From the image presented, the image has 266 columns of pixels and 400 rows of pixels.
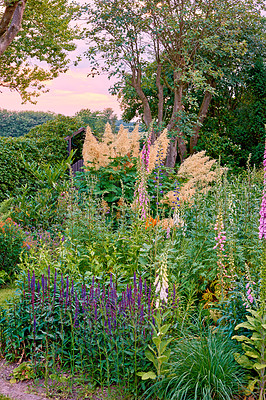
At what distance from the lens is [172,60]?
13.6 meters

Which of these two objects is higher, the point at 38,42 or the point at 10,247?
the point at 38,42

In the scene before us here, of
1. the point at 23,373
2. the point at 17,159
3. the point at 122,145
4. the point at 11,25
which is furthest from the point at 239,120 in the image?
the point at 23,373

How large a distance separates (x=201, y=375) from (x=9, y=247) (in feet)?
12.2

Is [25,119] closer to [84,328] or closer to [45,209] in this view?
[45,209]

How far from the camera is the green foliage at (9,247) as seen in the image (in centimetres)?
555

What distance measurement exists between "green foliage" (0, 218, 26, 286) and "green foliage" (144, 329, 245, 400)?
336 cm

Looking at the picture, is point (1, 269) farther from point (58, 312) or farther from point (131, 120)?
point (131, 120)

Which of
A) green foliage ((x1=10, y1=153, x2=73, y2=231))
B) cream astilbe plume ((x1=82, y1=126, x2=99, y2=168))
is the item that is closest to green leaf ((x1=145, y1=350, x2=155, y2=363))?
green foliage ((x1=10, y1=153, x2=73, y2=231))

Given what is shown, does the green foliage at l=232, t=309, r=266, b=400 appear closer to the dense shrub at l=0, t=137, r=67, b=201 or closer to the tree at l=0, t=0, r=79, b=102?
the dense shrub at l=0, t=137, r=67, b=201

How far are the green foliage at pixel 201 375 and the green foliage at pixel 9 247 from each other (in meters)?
3.36

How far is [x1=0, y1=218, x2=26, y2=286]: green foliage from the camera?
5.55 meters

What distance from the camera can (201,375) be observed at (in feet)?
8.38

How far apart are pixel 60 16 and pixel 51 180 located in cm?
1227

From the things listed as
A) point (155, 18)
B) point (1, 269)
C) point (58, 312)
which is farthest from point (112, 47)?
point (58, 312)
